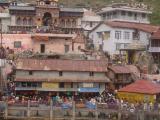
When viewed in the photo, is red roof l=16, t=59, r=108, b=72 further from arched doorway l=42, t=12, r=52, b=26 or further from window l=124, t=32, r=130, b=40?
arched doorway l=42, t=12, r=52, b=26

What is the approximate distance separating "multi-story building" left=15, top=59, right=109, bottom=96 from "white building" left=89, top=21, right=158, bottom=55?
15.3 metres

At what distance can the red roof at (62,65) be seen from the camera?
6869cm

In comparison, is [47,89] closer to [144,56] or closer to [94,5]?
[144,56]

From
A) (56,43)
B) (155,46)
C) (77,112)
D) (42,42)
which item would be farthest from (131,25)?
(77,112)

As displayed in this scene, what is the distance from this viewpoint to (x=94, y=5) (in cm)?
13175

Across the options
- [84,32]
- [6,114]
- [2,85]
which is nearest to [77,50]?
[84,32]

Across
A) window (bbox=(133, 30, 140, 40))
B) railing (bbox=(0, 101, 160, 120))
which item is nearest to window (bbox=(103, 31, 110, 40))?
window (bbox=(133, 30, 140, 40))

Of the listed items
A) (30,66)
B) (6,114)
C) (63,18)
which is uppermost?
(63,18)

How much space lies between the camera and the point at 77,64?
2763 inches

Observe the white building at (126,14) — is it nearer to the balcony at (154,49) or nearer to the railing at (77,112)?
the balcony at (154,49)

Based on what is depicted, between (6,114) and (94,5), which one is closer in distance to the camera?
(6,114)

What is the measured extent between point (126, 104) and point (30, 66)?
1585 centimetres

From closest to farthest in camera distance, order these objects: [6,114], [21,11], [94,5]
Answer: [6,114], [21,11], [94,5]

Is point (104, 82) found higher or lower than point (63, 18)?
lower
